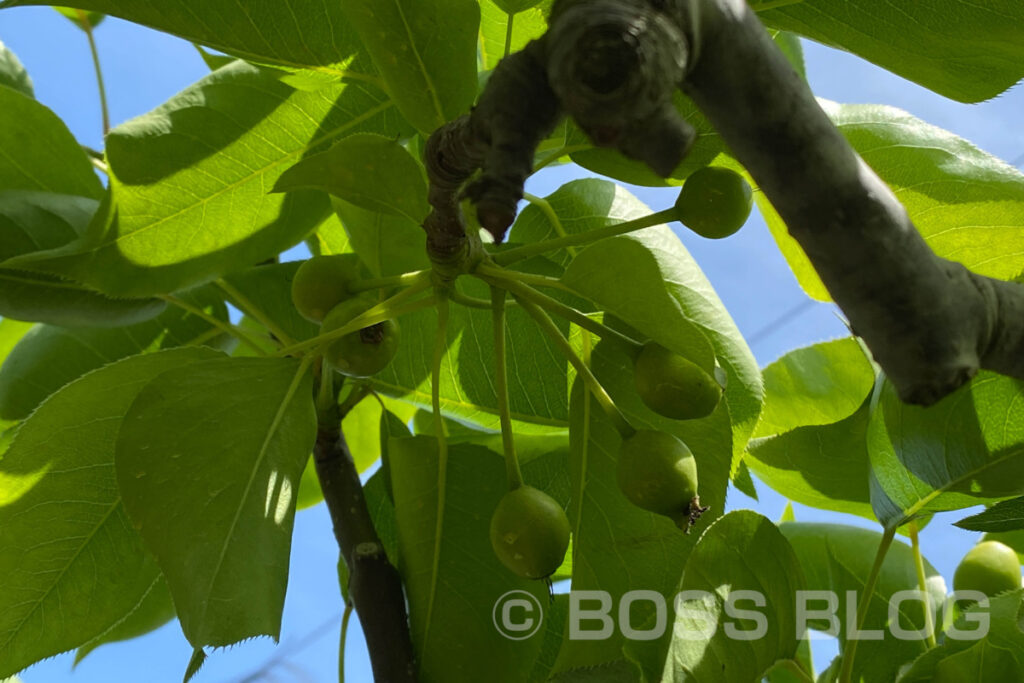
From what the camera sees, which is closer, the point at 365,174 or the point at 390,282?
the point at 365,174

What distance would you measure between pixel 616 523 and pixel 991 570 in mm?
398

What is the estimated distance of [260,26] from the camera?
2.28ft

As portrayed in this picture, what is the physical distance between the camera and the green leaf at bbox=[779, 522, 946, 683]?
83cm

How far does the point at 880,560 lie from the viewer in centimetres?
78

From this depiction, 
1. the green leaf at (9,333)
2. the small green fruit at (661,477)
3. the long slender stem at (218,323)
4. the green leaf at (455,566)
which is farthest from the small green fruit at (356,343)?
the green leaf at (9,333)

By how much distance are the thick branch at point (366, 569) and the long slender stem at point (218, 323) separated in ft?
0.70

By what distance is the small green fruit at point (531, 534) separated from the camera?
57cm

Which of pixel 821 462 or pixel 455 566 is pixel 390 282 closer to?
pixel 455 566

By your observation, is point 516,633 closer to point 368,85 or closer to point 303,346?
point 303,346

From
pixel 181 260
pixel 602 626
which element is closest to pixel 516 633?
pixel 602 626

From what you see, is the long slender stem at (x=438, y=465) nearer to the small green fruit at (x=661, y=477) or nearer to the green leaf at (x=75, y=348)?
the small green fruit at (x=661, y=477)

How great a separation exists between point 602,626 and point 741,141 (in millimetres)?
431

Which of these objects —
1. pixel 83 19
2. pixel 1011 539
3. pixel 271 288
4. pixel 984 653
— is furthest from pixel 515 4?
pixel 83 19

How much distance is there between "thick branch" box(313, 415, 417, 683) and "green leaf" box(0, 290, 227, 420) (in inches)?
10.0
